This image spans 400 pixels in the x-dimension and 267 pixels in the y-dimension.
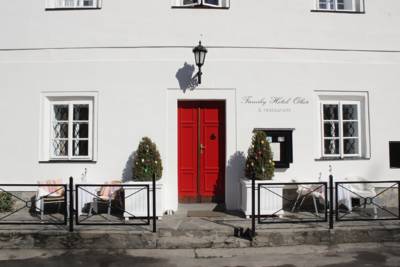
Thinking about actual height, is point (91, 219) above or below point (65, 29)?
below

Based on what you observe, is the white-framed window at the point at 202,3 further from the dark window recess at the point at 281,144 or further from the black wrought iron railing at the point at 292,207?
the black wrought iron railing at the point at 292,207

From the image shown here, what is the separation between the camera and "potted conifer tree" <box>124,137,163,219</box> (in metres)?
7.73

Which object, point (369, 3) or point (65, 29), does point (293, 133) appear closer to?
point (369, 3)

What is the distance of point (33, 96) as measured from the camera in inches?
351

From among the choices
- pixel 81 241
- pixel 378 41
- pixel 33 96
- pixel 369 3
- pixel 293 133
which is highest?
pixel 369 3

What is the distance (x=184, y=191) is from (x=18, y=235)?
3.56 m

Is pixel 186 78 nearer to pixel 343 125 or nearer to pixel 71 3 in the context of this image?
pixel 71 3

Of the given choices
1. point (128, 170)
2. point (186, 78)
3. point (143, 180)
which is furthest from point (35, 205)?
point (186, 78)

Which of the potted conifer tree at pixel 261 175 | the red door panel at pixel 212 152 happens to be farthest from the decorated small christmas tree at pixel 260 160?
the red door panel at pixel 212 152

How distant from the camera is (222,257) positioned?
21.1 feet

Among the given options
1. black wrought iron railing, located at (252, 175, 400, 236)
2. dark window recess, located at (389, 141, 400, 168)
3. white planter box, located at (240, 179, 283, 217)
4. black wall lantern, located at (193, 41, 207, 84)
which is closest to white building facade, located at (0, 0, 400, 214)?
dark window recess, located at (389, 141, 400, 168)

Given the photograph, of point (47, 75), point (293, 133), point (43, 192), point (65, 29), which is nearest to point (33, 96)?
point (47, 75)

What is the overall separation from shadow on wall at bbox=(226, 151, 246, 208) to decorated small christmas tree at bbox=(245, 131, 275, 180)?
1.95ft

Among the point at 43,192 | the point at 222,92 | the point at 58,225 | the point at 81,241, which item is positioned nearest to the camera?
the point at 81,241
